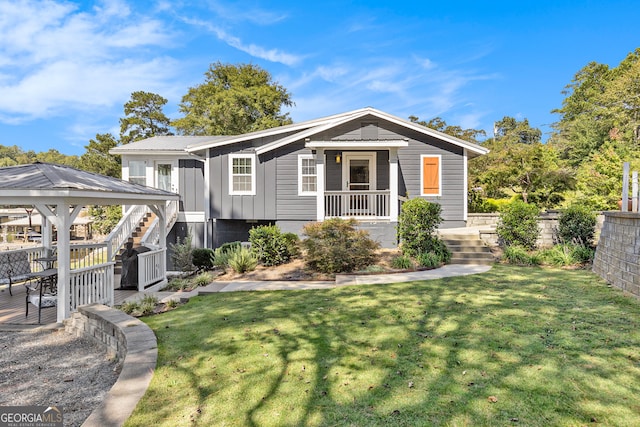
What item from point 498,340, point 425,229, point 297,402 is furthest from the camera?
point 425,229

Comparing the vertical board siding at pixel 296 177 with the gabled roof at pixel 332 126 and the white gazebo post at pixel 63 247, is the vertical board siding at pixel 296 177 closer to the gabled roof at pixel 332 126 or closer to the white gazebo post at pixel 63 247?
the gabled roof at pixel 332 126

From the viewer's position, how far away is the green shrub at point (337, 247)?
28.4ft

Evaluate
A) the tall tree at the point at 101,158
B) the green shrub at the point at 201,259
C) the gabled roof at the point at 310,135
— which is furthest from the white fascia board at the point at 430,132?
the tall tree at the point at 101,158

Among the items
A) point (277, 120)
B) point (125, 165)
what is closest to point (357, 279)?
point (125, 165)

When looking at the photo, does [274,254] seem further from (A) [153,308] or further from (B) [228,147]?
(B) [228,147]

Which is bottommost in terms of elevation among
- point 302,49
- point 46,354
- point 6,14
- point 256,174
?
point 46,354

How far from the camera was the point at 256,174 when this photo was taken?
12859 millimetres

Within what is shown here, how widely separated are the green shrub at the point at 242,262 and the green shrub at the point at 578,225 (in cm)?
892

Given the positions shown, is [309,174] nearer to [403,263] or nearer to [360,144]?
[360,144]

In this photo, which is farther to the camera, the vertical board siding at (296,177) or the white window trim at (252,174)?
the white window trim at (252,174)

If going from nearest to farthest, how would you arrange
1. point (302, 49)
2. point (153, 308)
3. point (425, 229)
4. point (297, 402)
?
point (297, 402)
point (153, 308)
point (425, 229)
point (302, 49)

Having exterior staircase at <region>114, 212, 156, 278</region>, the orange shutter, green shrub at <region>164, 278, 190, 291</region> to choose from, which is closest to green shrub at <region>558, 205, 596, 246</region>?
the orange shutter

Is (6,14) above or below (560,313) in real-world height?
above

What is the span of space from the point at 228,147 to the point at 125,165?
4803 mm
